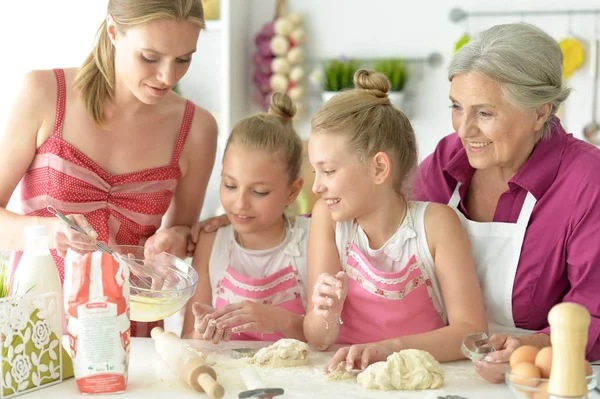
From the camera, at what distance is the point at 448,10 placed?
11.7 ft

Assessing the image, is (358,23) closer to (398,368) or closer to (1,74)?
(1,74)

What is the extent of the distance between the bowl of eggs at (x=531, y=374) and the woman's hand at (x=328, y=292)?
349mm

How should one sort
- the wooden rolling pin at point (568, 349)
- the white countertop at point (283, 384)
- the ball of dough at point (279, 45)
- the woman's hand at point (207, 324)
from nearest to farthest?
the wooden rolling pin at point (568, 349) → the white countertop at point (283, 384) → the woman's hand at point (207, 324) → the ball of dough at point (279, 45)

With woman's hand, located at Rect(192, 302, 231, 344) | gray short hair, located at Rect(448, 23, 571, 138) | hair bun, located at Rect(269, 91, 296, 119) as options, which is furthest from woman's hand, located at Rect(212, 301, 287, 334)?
gray short hair, located at Rect(448, 23, 571, 138)

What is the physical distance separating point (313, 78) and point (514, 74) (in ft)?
6.65

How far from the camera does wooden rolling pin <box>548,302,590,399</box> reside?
109cm

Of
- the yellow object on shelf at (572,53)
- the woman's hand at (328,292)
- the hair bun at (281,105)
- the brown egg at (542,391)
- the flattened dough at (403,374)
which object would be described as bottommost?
the flattened dough at (403,374)

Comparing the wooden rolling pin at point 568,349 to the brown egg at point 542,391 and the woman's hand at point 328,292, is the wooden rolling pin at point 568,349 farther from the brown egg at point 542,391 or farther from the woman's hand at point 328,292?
the woman's hand at point 328,292

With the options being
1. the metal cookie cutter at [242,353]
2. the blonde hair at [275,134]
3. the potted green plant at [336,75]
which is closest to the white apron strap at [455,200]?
the blonde hair at [275,134]

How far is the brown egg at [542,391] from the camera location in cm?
117

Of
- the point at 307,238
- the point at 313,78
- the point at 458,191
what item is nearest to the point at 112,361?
the point at 307,238

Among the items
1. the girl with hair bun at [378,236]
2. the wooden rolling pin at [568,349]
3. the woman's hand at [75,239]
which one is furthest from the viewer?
the girl with hair bun at [378,236]

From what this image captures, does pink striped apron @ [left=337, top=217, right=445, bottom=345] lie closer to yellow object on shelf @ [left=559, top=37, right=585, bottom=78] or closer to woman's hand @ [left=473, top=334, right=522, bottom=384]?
woman's hand @ [left=473, top=334, right=522, bottom=384]

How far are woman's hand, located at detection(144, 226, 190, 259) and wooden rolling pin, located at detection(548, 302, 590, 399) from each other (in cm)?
91
